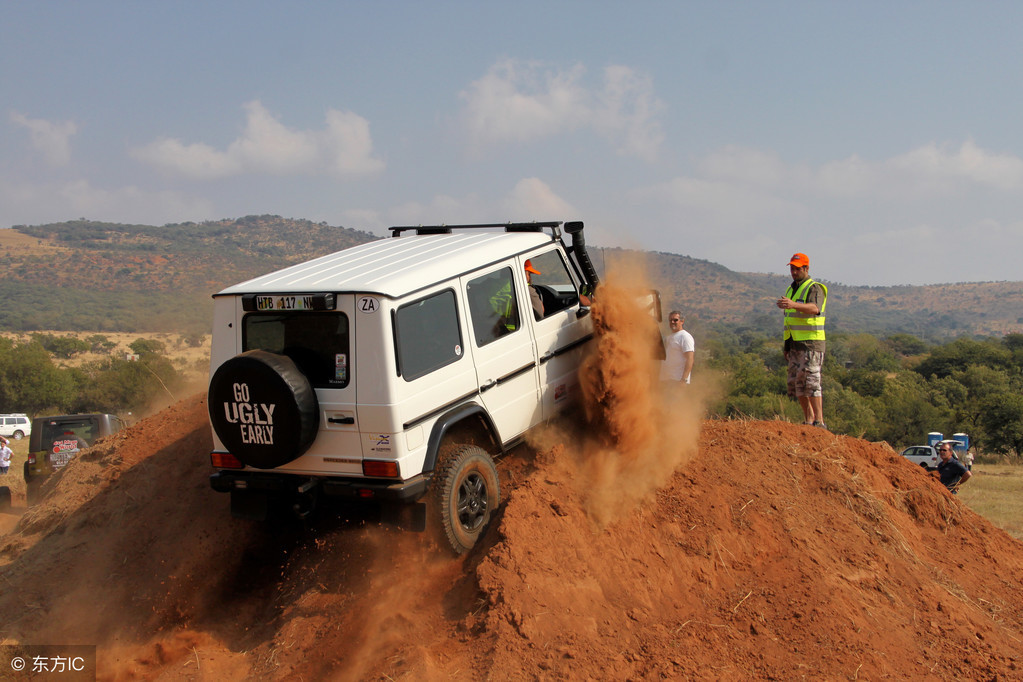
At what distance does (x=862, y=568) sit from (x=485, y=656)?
334 cm

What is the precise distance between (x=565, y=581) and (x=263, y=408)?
2.39 m

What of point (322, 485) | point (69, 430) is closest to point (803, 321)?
point (322, 485)

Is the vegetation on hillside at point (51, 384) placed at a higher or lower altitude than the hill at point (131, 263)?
lower

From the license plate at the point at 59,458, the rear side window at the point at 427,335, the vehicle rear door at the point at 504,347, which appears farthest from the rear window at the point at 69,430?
the rear side window at the point at 427,335

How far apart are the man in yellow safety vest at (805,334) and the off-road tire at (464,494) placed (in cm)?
375

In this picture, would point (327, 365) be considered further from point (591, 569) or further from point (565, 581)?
point (591, 569)

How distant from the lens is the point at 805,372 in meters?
7.87

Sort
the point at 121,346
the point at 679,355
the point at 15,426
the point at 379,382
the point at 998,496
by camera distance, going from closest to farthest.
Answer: the point at 379,382 < the point at 679,355 < the point at 998,496 < the point at 15,426 < the point at 121,346

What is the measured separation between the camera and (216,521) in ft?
22.1

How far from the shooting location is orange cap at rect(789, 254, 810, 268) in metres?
7.98

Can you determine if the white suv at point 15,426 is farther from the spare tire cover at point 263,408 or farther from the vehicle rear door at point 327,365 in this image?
the vehicle rear door at point 327,365

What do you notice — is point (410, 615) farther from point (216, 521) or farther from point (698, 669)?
point (216, 521)

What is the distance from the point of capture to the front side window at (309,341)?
5.27 metres

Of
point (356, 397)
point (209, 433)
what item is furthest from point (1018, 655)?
point (209, 433)
